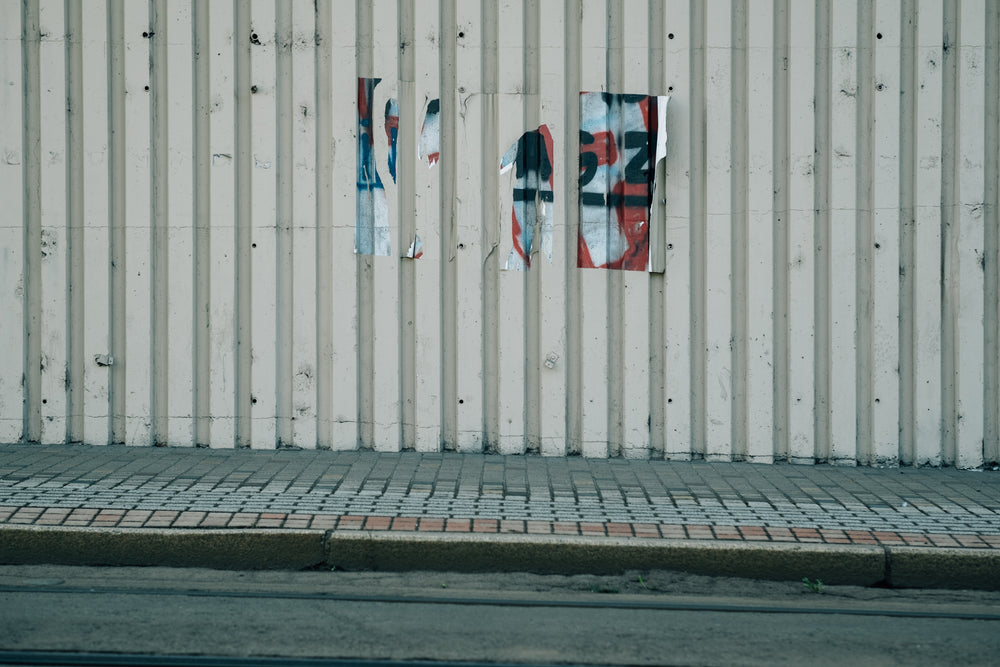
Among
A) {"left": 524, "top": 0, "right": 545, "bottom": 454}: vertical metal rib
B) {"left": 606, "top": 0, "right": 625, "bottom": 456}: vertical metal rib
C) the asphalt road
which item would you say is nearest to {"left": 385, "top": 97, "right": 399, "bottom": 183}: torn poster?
{"left": 524, "top": 0, "right": 545, "bottom": 454}: vertical metal rib

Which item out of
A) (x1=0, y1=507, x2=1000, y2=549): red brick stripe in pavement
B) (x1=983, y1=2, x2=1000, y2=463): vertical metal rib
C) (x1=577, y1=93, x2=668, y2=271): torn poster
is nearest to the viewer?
(x1=0, y1=507, x2=1000, y2=549): red brick stripe in pavement

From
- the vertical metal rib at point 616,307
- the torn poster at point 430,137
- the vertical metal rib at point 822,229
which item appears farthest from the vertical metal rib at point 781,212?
the torn poster at point 430,137

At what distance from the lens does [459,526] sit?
18.3 feet

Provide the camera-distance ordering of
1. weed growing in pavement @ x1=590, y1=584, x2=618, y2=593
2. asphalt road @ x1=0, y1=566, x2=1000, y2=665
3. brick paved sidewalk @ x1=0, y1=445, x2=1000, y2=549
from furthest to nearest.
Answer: brick paved sidewalk @ x1=0, y1=445, x2=1000, y2=549 < weed growing in pavement @ x1=590, y1=584, x2=618, y2=593 < asphalt road @ x1=0, y1=566, x2=1000, y2=665

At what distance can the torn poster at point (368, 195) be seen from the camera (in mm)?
7871

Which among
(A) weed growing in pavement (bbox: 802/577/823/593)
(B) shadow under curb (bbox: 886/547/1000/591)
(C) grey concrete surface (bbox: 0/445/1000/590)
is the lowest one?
(A) weed growing in pavement (bbox: 802/577/823/593)

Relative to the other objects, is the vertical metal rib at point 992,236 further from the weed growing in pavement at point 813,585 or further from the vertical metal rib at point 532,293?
the vertical metal rib at point 532,293

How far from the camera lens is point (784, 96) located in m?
7.80

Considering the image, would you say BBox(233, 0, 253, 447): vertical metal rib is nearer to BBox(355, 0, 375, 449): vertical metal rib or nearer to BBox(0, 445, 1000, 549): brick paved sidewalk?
BBox(0, 445, 1000, 549): brick paved sidewalk

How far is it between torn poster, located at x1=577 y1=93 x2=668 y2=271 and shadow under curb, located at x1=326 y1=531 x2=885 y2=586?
3062 mm

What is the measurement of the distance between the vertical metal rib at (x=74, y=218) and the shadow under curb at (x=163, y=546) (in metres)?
2.79

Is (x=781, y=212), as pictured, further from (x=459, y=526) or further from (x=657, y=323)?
(x=459, y=526)

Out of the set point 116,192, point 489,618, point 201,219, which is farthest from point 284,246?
point 489,618

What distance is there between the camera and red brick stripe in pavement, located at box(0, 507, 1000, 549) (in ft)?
17.9
